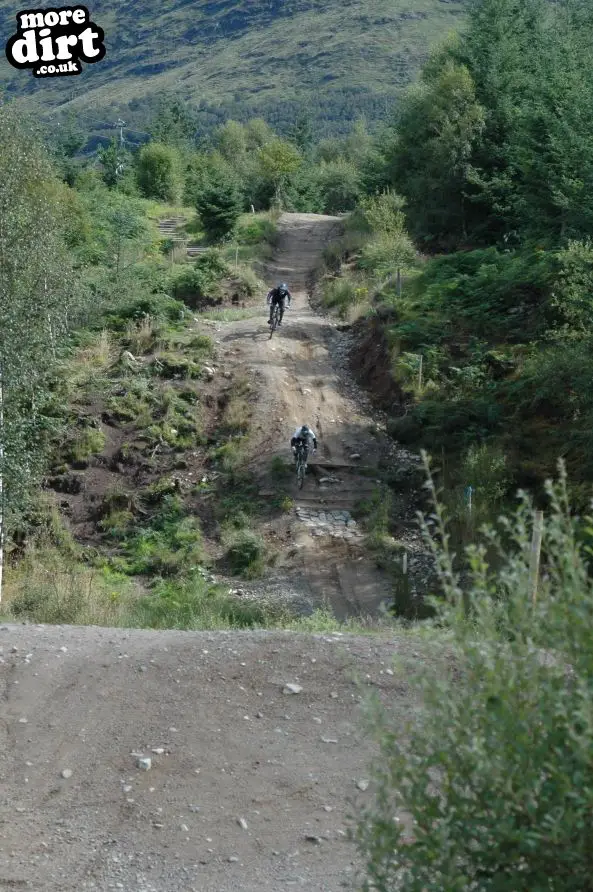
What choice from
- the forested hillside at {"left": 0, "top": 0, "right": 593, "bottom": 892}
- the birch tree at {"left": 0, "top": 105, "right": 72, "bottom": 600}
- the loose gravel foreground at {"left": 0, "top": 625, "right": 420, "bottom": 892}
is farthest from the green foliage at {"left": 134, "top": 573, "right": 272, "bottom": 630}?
the birch tree at {"left": 0, "top": 105, "right": 72, "bottom": 600}

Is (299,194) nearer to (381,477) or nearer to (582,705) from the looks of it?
(381,477)

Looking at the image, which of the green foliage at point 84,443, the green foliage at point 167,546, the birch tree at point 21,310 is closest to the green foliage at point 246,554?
the green foliage at point 167,546

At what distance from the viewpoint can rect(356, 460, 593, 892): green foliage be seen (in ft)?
10.9

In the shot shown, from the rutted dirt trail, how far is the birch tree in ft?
15.6

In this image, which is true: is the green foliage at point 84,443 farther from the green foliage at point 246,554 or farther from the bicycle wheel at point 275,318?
the bicycle wheel at point 275,318

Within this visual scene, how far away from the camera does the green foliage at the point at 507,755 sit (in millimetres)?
3322

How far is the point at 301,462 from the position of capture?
2002 cm

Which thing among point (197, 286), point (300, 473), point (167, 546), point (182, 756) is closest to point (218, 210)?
point (197, 286)

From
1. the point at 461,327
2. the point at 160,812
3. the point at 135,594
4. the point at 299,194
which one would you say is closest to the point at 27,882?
the point at 160,812

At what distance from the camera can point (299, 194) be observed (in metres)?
59.0

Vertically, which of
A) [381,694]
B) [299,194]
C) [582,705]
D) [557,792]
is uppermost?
[582,705]

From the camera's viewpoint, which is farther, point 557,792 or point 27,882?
point 27,882

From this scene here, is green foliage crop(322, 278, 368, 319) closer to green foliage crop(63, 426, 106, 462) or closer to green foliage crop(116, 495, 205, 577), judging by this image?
green foliage crop(63, 426, 106, 462)

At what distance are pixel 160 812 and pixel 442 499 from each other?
11960 millimetres
